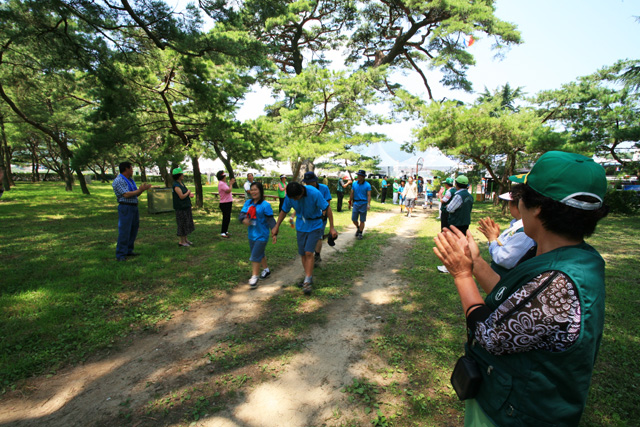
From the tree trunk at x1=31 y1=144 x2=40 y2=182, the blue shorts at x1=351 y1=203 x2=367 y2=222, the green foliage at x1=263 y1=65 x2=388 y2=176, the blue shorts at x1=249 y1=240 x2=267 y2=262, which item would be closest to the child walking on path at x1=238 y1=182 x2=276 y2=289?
the blue shorts at x1=249 y1=240 x2=267 y2=262

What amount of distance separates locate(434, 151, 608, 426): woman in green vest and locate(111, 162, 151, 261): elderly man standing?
20.9ft

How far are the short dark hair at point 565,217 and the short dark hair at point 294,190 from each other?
3508mm

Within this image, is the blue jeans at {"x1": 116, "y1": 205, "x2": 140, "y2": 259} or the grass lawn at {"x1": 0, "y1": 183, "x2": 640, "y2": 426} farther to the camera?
the blue jeans at {"x1": 116, "y1": 205, "x2": 140, "y2": 259}

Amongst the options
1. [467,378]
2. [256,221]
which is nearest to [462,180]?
[256,221]

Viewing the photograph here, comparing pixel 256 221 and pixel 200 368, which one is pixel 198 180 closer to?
pixel 256 221

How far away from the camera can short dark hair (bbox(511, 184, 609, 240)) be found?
42.8 inches

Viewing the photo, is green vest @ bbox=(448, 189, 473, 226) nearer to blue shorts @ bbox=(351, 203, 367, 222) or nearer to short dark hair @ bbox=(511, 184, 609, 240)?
blue shorts @ bbox=(351, 203, 367, 222)

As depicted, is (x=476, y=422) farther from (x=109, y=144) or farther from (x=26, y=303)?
(x=109, y=144)

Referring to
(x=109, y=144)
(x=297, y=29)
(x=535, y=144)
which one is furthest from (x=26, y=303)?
(x=297, y=29)

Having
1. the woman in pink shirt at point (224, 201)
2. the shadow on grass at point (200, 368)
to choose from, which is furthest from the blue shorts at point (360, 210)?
the shadow on grass at point (200, 368)

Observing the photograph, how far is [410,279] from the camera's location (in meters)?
5.61

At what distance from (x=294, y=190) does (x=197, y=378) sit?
263 centimetres

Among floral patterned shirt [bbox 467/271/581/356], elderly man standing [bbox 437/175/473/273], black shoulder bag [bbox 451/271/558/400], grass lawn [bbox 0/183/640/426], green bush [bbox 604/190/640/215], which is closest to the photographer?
floral patterned shirt [bbox 467/271/581/356]

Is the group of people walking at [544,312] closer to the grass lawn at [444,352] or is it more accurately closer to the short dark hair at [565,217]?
the short dark hair at [565,217]
